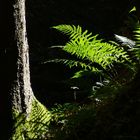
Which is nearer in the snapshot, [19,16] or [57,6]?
[19,16]

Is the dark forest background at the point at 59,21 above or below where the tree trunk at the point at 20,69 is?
A: above

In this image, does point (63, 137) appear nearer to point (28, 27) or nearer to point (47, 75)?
point (47, 75)

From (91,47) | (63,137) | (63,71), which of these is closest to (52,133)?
(63,137)

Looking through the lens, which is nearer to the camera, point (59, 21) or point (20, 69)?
point (20, 69)

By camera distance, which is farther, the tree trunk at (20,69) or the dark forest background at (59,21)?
the dark forest background at (59,21)

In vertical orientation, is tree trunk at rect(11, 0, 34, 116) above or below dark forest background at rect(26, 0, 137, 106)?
below

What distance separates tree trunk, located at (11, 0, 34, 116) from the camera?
4.05 metres

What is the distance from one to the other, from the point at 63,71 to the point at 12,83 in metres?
4.62

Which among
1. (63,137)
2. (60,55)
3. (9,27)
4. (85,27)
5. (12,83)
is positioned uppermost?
(85,27)

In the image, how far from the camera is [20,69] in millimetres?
4109

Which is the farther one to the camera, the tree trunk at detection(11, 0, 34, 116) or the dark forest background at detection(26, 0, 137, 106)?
the dark forest background at detection(26, 0, 137, 106)

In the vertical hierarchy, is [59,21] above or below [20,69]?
above

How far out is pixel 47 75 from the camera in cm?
868

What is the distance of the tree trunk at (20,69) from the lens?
4.05m
